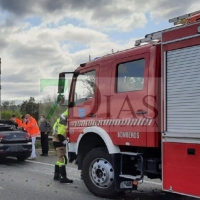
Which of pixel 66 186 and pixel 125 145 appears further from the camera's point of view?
pixel 66 186

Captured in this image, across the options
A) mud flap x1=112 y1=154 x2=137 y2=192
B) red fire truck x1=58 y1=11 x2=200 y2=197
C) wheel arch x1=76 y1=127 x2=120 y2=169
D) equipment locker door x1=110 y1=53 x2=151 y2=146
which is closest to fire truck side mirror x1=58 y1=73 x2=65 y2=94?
red fire truck x1=58 y1=11 x2=200 y2=197

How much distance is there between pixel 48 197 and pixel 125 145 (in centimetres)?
181

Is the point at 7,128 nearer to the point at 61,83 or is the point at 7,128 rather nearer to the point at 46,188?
the point at 46,188

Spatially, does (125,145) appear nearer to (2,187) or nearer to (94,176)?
(94,176)

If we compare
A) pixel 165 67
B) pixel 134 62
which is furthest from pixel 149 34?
pixel 165 67

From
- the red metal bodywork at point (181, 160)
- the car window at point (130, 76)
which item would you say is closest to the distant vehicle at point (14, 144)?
the car window at point (130, 76)

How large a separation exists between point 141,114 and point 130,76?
0.76 metres

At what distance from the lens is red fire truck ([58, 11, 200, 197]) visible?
18.0 feet

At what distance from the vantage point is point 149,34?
22.0ft

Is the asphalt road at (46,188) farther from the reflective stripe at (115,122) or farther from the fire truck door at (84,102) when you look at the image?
the reflective stripe at (115,122)

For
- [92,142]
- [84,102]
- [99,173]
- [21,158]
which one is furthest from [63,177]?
[21,158]

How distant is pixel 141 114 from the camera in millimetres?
6219

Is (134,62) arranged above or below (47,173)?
above

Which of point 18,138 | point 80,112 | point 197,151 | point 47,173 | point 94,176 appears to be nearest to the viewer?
point 197,151
